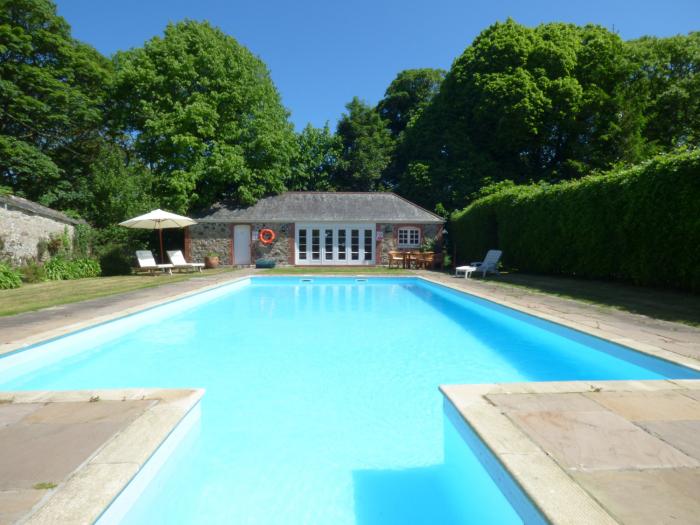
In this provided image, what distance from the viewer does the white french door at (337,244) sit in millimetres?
21141

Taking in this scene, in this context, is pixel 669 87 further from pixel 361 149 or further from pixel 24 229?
pixel 24 229

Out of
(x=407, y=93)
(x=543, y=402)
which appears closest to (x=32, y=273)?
(x=543, y=402)

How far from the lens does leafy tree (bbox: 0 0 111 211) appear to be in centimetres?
2034

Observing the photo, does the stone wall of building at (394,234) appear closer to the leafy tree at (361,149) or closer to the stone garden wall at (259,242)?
the stone garden wall at (259,242)

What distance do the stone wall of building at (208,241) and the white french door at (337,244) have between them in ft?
12.0

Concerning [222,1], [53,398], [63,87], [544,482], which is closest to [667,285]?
[544,482]

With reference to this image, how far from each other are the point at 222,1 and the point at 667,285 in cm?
1606

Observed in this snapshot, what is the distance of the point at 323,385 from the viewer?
14.5 ft

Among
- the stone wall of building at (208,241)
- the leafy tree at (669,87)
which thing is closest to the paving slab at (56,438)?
the stone wall of building at (208,241)

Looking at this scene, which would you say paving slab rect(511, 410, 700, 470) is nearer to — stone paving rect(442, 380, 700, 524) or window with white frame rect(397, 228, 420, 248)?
stone paving rect(442, 380, 700, 524)

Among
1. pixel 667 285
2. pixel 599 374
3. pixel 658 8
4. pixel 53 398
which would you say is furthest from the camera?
pixel 658 8

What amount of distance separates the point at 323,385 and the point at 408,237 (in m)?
17.3

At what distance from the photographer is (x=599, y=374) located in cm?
425

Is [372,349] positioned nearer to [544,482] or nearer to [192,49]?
[544,482]
